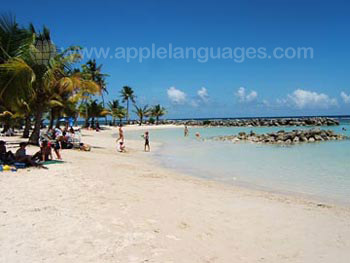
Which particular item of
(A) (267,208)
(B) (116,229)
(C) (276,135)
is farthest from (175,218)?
(C) (276,135)

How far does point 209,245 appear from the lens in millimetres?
4992

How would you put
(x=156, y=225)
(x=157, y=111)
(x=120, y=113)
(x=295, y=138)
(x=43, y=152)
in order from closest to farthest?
(x=156, y=225)
(x=43, y=152)
(x=295, y=138)
(x=120, y=113)
(x=157, y=111)

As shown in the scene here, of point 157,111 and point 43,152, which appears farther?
point 157,111

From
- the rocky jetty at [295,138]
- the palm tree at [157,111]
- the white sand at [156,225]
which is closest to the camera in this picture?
the white sand at [156,225]

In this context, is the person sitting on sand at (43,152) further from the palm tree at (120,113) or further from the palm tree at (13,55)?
the palm tree at (120,113)

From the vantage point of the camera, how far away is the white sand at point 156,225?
4598mm

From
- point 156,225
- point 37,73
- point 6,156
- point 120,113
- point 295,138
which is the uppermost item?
point 37,73

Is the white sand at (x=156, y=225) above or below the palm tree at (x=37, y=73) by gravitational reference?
below

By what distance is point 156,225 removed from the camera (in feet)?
18.6

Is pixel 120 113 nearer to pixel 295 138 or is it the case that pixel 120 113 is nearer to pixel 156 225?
pixel 295 138

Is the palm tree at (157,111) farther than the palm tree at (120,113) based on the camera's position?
Yes

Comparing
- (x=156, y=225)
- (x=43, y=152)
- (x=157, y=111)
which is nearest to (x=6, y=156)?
(x=43, y=152)

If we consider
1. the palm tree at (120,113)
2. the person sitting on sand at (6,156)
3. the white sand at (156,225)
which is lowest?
the white sand at (156,225)

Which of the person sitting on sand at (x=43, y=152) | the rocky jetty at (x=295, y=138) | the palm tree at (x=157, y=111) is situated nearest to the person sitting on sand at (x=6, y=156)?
the person sitting on sand at (x=43, y=152)
